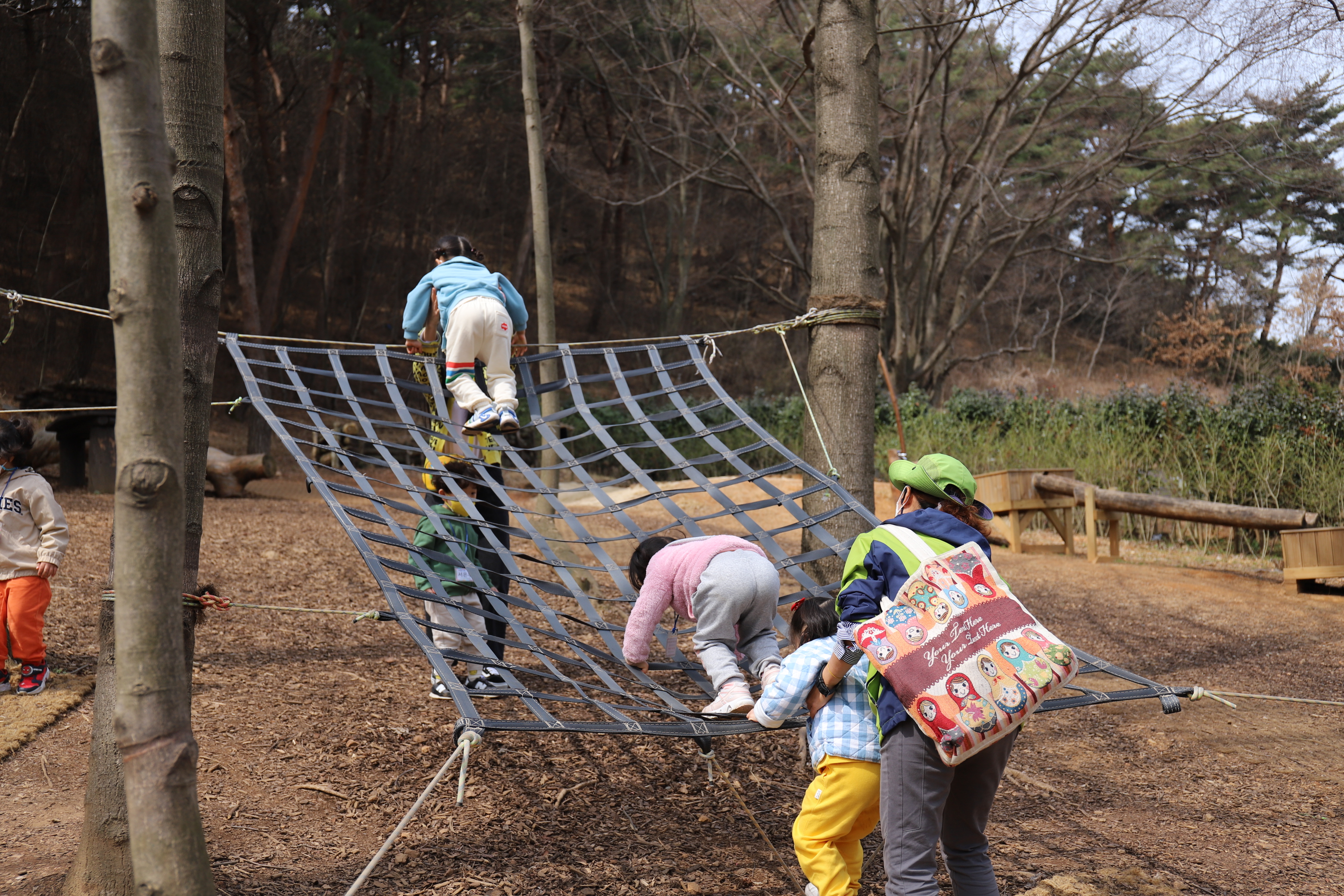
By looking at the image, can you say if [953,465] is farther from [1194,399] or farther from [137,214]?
[1194,399]

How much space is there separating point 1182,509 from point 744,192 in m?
8.99

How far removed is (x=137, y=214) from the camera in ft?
4.16

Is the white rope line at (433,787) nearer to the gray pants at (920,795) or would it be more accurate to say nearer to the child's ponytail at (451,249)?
the gray pants at (920,795)

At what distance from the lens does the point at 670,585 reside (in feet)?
8.89

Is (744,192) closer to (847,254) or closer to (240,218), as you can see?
(240,218)

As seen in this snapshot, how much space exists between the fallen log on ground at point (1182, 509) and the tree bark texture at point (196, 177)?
6516 mm

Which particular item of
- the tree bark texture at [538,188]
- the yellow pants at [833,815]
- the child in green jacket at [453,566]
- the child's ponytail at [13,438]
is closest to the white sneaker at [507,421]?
the child in green jacket at [453,566]

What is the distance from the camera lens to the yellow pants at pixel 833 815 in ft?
6.52

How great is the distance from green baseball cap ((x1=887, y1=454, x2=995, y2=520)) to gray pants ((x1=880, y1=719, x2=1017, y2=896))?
1.53 ft

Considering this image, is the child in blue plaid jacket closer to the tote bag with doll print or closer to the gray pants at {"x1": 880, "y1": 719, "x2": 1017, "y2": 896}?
the gray pants at {"x1": 880, "y1": 719, "x2": 1017, "y2": 896}

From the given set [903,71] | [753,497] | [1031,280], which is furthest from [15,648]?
[1031,280]

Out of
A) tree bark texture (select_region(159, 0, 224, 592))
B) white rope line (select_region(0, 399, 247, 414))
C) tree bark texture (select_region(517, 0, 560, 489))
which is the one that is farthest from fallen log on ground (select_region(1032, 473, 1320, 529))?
tree bark texture (select_region(159, 0, 224, 592))

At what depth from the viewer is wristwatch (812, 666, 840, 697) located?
203cm

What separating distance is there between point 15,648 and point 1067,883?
332 centimetres
